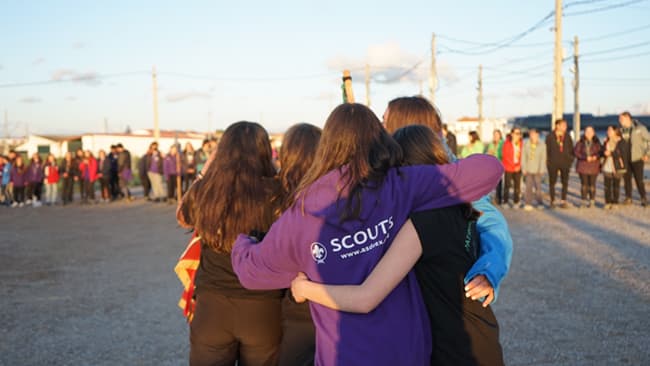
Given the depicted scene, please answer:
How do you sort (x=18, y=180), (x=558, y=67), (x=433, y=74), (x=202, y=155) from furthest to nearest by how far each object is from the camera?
(x=433, y=74) < (x=18, y=180) < (x=558, y=67) < (x=202, y=155)

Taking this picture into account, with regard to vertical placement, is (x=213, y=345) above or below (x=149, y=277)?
above

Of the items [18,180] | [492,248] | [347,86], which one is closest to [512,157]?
[347,86]

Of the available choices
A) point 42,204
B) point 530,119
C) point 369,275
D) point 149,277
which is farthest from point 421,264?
point 530,119

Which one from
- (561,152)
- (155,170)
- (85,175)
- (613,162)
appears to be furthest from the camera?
(85,175)

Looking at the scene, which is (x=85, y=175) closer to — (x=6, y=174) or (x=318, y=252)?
(x=6, y=174)

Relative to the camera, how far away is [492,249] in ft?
7.63

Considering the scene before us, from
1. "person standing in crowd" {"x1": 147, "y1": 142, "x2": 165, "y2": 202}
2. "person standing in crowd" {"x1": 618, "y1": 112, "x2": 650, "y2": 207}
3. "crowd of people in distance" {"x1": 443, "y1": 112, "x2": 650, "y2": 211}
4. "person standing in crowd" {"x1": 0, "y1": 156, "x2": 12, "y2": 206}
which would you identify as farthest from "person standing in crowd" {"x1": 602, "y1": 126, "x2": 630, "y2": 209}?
"person standing in crowd" {"x1": 0, "y1": 156, "x2": 12, "y2": 206}

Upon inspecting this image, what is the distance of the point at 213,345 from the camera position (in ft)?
10.2

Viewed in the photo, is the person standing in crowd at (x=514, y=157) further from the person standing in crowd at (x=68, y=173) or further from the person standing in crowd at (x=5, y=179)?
the person standing in crowd at (x=5, y=179)

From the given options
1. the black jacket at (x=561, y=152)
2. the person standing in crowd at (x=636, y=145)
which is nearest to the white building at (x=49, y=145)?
the black jacket at (x=561, y=152)

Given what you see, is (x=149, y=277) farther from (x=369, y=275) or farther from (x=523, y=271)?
(x=369, y=275)

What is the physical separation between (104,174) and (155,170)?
7.73 ft

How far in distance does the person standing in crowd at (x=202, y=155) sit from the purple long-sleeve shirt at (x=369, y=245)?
55.1 feet

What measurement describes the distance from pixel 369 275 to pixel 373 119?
57cm
